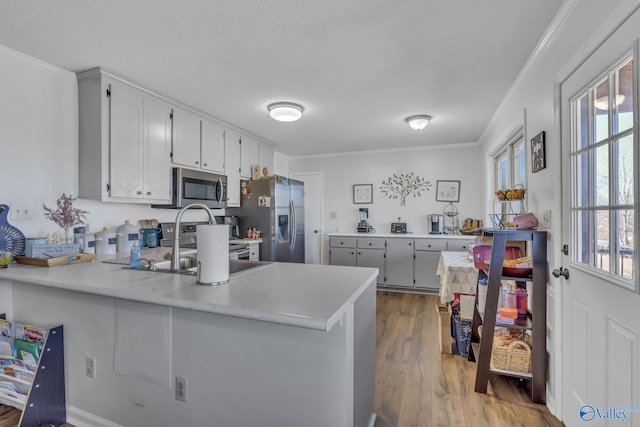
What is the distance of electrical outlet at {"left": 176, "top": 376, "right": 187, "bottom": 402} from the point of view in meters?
1.41

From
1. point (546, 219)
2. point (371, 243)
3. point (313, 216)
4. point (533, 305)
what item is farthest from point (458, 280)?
point (313, 216)

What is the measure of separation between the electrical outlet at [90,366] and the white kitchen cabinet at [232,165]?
7.69ft

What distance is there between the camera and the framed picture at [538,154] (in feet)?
6.22

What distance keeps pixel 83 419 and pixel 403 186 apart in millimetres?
4606

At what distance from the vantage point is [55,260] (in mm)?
1836

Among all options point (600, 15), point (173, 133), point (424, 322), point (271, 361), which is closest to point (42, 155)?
point (173, 133)

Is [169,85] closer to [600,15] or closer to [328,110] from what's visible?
[328,110]

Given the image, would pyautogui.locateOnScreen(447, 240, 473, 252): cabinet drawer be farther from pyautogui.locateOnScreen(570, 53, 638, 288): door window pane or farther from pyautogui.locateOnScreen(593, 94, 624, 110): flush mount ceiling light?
pyautogui.locateOnScreen(593, 94, 624, 110): flush mount ceiling light

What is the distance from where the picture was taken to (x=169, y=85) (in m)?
2.58

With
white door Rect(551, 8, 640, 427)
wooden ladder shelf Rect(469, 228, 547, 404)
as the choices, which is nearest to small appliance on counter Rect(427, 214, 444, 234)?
wooden ladder shelf Rect(469, 228, 547, 404)

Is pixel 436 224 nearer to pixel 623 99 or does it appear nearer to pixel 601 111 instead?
pixel 601 111

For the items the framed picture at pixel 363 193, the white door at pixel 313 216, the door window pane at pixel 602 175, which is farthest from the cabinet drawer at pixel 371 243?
the door window pane at pixel 602 175

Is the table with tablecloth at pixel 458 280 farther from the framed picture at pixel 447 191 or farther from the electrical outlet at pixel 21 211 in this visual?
the electrical outlet at pixel 21 211

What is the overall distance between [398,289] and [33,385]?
4099 millimetres
